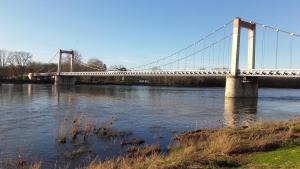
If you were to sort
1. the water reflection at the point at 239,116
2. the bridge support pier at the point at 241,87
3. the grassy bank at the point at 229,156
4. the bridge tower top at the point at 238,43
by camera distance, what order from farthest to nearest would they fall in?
the bridge tower top at the point at 238,43, the bridge support pier at the point at 241,87, the water reflection at the point at 239,116, the grassy bank at the point at 229,156

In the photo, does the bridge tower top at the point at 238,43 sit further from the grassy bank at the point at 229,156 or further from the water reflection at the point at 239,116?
the grassy bank at the point at 229,156

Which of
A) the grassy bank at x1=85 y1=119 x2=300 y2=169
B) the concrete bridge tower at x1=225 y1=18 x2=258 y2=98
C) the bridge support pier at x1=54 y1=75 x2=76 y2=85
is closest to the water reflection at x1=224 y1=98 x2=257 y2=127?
the grassy bank at x1=85 y1=119 x2=300 y2=169

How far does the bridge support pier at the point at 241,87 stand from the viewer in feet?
194

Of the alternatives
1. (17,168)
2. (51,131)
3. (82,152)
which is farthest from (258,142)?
(51,131)

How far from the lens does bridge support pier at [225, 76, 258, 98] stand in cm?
5900

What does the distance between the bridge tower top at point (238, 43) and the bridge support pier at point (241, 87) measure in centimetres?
113

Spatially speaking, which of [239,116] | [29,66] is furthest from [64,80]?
[239,116]

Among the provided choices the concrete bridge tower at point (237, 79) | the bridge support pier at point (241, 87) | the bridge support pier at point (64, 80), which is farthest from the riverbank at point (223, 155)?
the bridge support pier at point (64, 80)

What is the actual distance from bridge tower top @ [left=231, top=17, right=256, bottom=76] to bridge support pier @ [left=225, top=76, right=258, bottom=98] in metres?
1.13

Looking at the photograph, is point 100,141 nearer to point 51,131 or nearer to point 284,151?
point 51,131

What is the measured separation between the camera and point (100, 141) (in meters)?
17.1

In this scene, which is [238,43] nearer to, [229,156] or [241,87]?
[241,87]

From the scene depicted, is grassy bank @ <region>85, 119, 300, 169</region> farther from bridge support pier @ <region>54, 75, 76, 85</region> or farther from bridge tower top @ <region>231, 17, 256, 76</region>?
bridge support pier @ <region>54, 75, 76, 85</region>

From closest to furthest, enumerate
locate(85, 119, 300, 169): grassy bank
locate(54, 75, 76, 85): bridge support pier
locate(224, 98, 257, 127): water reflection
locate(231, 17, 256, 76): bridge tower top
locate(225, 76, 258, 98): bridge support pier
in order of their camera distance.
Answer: locate(85, 119, 300, 169): grassy bank, locate(224, 98, 257, 127): water reflection, locate(225, 76, 258, 98): bridge support pier, locate(231, 17, 256, 76): bridge tower top, locate(54, 75, 76, 85): bridge support pier
